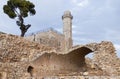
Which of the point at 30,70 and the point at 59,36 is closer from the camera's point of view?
the point at 30,70

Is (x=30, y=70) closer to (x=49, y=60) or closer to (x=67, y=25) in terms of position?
(x=49, y=60)

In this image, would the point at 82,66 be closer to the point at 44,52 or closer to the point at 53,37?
the point at 44,52

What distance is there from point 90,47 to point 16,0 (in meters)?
11.8

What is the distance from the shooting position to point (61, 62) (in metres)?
19.5

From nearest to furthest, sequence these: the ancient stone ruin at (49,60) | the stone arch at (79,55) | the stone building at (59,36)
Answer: the ancient stone ruin at (49,60) → the stone arch at (79,55) → the stone building at (59,36)

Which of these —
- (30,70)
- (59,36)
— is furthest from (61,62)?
(59,36)

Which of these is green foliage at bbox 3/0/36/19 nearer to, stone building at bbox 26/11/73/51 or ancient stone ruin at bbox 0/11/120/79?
stone building at bbox 26/11/73/51

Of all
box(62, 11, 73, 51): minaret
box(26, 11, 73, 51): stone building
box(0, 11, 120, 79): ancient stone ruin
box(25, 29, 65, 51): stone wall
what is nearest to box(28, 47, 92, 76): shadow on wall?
box(0, 11, 120, 79): ancient stone ruin

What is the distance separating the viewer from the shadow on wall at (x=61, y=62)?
1759 centimetres

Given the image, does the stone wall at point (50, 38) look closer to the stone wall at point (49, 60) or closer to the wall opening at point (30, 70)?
the stone wall at point (49, 60)

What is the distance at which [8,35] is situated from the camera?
1800cm

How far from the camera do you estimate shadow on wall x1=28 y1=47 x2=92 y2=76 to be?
57.7 feet

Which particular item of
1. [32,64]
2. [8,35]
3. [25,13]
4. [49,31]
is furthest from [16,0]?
[32,64]

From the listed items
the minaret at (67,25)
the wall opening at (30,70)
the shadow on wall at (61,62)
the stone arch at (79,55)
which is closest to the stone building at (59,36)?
the minaret at (67,25)
